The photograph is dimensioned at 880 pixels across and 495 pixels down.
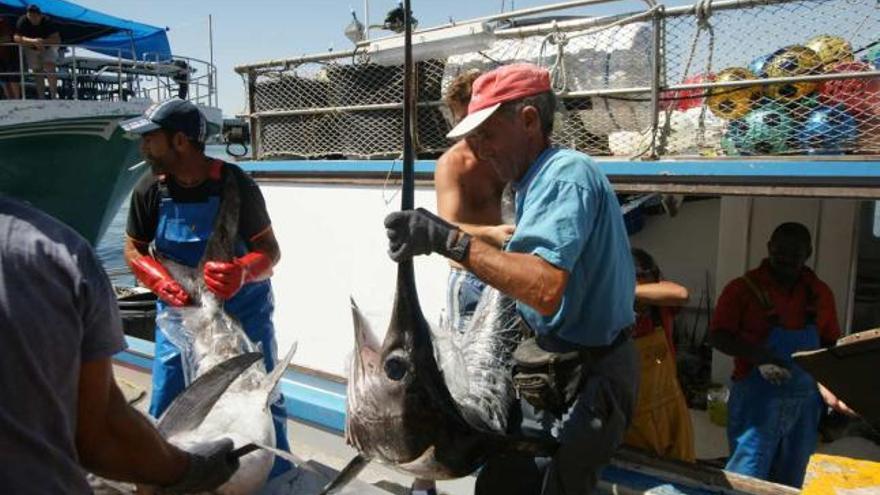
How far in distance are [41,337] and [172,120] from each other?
2143mm

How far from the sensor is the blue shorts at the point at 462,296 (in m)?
3.24

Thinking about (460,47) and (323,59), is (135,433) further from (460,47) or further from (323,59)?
(323,59)

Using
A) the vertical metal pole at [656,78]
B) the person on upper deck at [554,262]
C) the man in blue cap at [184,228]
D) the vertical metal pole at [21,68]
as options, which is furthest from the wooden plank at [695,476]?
the vertical metal pole at [21,68]

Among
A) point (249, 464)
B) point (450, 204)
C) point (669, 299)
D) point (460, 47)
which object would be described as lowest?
point (249, 464)

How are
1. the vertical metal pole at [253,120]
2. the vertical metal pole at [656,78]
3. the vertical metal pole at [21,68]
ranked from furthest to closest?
the vertical metal pole at [21,68] → the vertical metal pole at [253,120] → the vertical metal pole at [656,78]

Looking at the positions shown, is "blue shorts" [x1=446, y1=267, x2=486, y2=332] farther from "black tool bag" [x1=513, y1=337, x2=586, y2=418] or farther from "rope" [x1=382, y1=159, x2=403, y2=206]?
"rope" [x1=382, y1=159, x2=403, y2=206]

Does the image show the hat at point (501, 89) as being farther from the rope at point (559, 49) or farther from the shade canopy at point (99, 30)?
the shade canopy at point (99, 30)

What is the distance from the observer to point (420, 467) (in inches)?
84.8

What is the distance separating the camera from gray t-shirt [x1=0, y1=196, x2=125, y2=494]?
1.22m

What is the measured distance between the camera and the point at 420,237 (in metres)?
2.00

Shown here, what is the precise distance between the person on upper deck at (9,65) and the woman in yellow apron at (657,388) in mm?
12359

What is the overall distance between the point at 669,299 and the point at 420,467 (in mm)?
1653

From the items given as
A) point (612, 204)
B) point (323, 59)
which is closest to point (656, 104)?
point (612, 204)

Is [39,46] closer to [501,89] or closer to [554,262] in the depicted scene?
[501,89]
